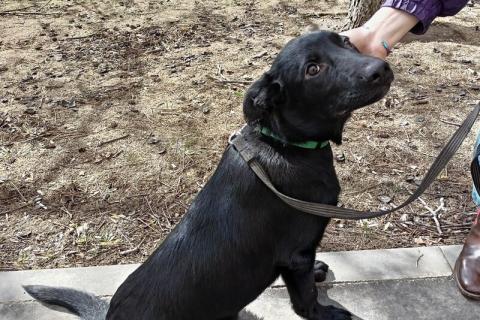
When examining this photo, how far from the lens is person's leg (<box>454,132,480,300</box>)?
2.56 meters

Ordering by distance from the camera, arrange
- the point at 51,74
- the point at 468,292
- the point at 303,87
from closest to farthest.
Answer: the point at 303,87 < the point at 468,292 < the point at 51,74

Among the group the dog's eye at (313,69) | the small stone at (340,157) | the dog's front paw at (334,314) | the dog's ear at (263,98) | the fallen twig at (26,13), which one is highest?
the dog's eye at (313,69)

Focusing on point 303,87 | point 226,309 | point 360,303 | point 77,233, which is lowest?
point 77,233

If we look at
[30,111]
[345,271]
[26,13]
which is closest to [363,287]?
[345,271]

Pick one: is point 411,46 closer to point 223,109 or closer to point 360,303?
point 223,109

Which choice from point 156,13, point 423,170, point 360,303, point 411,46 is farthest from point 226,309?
point 156,13

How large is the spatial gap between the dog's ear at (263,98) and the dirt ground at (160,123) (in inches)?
47.0

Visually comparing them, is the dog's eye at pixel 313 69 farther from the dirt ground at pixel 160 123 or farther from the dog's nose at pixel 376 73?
the dirt ground at pixel 160 123

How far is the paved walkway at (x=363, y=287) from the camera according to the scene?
254 cm

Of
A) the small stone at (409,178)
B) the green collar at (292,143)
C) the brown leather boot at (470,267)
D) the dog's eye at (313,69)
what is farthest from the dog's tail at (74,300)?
the small stone at (409,178)

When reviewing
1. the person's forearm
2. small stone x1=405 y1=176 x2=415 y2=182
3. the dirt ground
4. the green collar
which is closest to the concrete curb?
the dirt ground

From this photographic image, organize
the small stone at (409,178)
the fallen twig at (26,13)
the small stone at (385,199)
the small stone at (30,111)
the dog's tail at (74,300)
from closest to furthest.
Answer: the dog's tail at (74,300) → the small stone at (385,199) → the small stone at (409,178) → the small stone at (30,111) → the fallen twig at (26,13)

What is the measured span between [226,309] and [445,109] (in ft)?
9.33

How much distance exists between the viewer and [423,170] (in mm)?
3516
